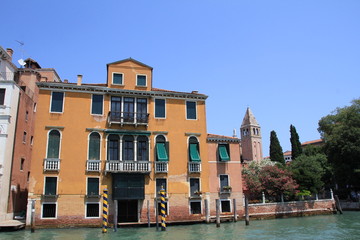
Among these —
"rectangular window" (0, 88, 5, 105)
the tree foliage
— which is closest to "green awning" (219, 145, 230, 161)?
the tree foliage

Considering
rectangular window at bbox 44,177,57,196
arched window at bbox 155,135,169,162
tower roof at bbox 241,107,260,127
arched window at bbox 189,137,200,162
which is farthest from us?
tower roof at bbox 241,107,260,127

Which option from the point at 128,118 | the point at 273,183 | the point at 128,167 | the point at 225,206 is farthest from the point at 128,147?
the point at 273,183

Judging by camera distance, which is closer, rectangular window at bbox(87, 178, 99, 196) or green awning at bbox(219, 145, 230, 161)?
rectangular window at bbox(87, 178, 99, 196)

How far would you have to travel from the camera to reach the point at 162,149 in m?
20.7

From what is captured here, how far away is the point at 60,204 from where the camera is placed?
18516 millimetres

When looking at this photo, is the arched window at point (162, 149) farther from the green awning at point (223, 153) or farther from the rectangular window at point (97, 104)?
the rectangular window at point (97, 104)

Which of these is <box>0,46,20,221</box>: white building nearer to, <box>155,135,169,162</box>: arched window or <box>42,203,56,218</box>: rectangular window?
<box>42,203,56,218</box>: rectangular window

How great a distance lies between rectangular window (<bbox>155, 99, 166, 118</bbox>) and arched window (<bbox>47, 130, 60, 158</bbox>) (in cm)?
615

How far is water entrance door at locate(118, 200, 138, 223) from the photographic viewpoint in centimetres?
1997

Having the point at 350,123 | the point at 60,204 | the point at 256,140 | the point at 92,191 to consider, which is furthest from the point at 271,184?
the point at 256,140

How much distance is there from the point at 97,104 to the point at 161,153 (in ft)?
16.4

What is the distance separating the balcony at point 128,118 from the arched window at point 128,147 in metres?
0.94

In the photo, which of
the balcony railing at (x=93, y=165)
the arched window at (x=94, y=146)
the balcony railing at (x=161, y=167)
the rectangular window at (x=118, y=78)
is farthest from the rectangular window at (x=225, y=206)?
the rectangular window at (x=118, y=78)

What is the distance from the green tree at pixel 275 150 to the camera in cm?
4966
